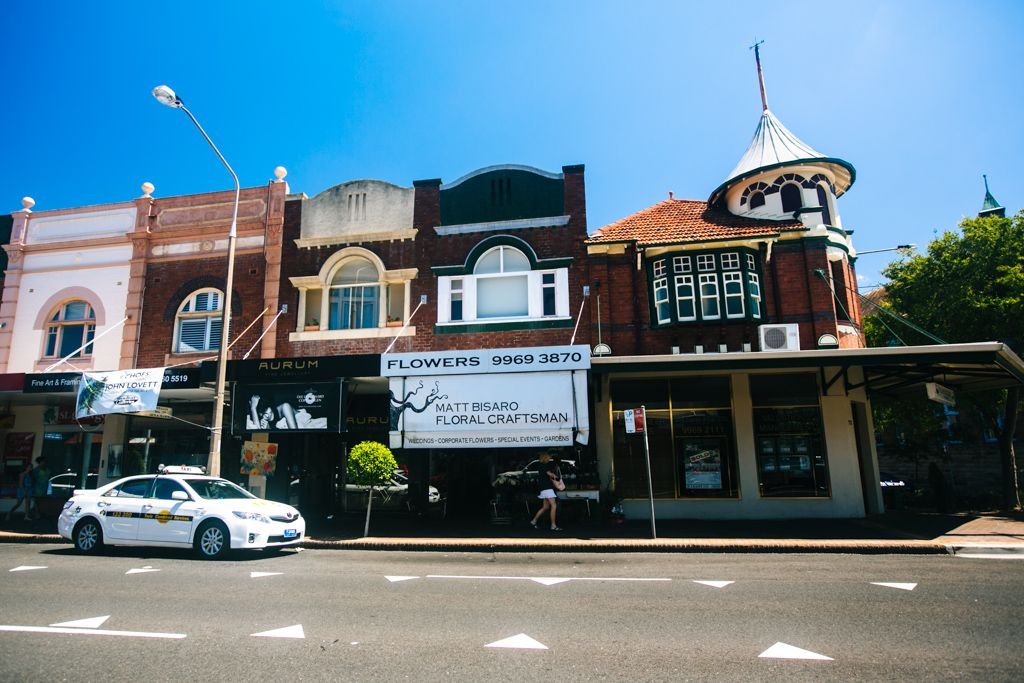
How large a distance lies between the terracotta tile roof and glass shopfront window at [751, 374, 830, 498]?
3.81 meters

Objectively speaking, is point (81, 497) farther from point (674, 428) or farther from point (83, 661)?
point (674, 428)

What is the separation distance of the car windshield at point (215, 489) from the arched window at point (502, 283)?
295 inches

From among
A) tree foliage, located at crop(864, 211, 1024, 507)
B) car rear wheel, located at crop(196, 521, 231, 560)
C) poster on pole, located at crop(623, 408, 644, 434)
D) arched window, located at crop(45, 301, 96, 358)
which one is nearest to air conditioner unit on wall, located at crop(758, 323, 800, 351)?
tree foliage, located at crop(864, 211, 1024, 507)

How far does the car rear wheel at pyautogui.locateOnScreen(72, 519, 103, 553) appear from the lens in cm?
1130

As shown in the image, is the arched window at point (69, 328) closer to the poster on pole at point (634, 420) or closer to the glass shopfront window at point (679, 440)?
the glass shopfront window at point (679, 440)

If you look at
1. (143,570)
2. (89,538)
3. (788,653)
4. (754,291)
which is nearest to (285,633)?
(788,653)

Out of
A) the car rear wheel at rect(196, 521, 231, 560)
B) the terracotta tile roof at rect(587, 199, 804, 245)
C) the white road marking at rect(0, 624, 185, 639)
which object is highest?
the terracotta tile roof at rect(587, 199, 804, 245)

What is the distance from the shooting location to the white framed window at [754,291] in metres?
15.7

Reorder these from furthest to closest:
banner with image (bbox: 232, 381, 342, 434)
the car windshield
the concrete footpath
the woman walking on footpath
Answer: banner with image (bbox: 232, 381, 342, 434) < the woman walking on footpath < the car windshield < the concrete footpath

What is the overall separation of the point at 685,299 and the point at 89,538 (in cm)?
1381

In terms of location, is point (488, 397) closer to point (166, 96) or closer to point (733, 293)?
point (733, 293)

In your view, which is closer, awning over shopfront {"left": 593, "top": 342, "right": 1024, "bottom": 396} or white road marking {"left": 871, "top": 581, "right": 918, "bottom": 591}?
white road marking {"left": 871, "top": 581, "right": 918, "bottom": 591}

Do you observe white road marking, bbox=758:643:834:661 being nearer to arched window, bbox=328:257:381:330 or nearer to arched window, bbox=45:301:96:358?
arched window, bbox=328:257:381:330

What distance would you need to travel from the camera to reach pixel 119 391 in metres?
15.1
